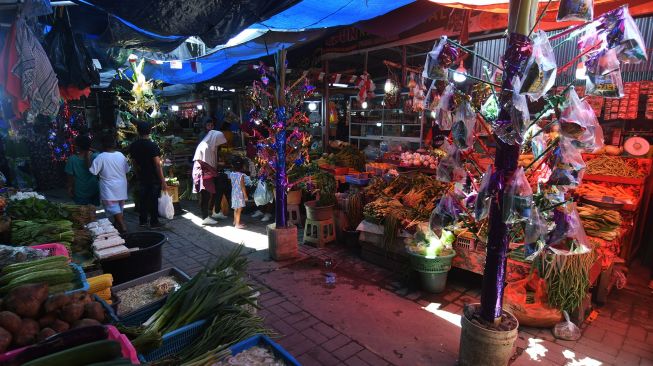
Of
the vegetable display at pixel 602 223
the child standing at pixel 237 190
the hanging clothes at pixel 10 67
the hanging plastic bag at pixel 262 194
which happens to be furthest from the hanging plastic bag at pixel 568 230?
the child standing at pixel 237 190

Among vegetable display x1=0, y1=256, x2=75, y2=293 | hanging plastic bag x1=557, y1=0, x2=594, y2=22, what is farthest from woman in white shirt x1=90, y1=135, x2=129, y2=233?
hanging plastic bag x1=557, y1=0, x2=594, y2=22

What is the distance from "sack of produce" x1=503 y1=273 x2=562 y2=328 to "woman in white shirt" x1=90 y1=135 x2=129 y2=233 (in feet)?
19.0

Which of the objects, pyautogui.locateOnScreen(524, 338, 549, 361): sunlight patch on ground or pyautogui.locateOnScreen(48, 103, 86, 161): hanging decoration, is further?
pyautogui.locateOnScreen(48, 103, 86, 161): hanging decoration

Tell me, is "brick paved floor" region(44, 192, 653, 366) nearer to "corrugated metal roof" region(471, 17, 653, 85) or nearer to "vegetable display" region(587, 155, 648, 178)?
"vegetable display" region(587, 155, 648, 178)

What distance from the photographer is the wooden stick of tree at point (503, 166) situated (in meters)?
2.52

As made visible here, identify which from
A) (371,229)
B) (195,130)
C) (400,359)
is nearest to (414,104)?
(371,229)

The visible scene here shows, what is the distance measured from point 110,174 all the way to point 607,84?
632cm

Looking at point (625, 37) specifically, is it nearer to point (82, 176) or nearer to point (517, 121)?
point (517, 121)

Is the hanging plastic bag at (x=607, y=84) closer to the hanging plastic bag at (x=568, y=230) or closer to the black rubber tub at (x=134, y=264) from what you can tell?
the hanging plastic bag at (x=568, y=230)

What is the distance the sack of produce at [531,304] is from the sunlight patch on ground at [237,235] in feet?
13.3

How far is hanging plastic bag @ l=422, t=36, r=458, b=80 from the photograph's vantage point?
2.76 metres

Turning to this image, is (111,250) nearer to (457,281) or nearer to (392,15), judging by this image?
(457,281)

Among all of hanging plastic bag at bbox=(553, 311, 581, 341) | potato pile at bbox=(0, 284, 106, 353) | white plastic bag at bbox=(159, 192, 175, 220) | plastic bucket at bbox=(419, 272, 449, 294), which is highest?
potato pile at bbox=(0, 284, 106, 353)

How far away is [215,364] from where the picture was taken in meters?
2.01
